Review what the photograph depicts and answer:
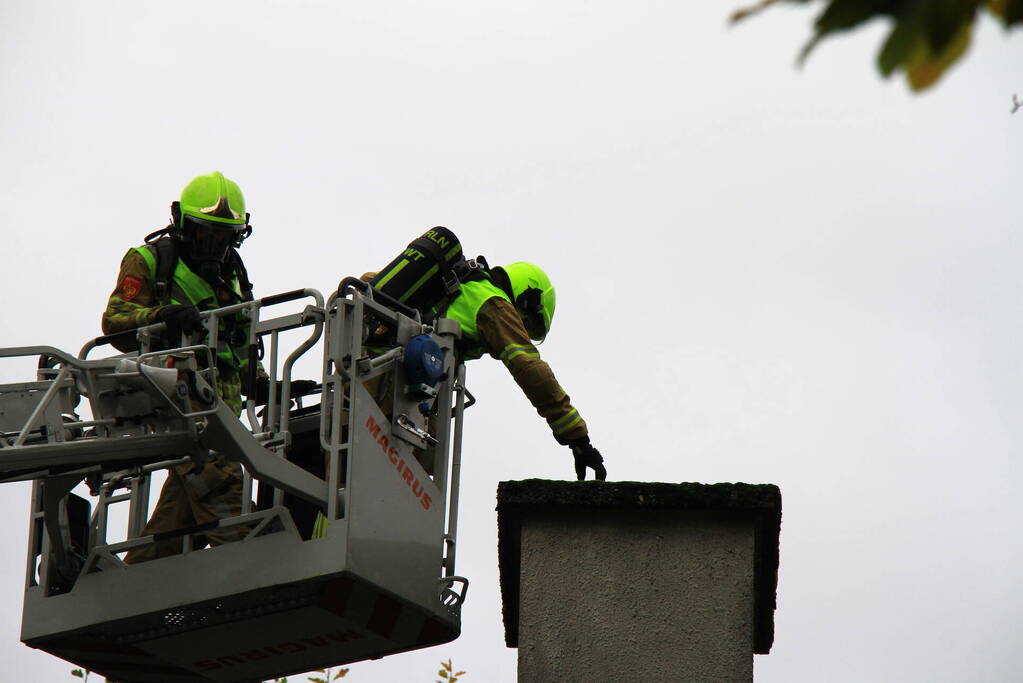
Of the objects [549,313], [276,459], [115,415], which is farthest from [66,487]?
[549,313]

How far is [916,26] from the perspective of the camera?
1576 millimetres

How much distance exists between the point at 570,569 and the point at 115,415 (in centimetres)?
221

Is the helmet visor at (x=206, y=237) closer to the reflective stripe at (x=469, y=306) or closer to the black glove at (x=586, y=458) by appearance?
the reflective stripe at (x=469, y=306)

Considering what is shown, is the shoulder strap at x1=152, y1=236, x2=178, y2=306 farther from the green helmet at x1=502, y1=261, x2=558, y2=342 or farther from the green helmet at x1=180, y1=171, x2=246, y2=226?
the green helmet at x1=502, y1=261, x2=558, y2=342

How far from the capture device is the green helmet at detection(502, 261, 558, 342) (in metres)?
9.05

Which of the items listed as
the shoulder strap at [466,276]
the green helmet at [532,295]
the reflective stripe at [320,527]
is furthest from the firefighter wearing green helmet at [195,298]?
the green helmet at [532,295]

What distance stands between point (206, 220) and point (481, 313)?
1.55 meters

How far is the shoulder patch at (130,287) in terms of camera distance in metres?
8.08

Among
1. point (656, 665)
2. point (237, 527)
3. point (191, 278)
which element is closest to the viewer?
point (656, 665)

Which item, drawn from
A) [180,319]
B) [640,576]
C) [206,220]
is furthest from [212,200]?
[640,576]

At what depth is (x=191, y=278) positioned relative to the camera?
824 centimetres

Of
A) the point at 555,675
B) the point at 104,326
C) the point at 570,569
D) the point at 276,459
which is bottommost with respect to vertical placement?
the point at 555,675

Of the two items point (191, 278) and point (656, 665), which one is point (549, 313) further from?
point (656, 665)

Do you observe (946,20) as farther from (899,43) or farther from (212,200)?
(212,200)
